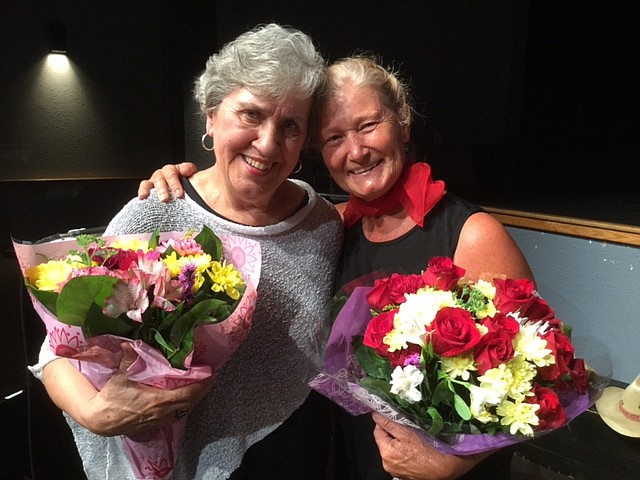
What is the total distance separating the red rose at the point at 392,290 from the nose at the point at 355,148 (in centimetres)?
45

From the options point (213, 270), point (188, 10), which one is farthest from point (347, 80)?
point (188, 10)

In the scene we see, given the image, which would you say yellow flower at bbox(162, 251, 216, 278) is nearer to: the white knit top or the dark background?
the white knit top

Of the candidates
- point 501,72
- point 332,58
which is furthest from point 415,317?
point 501,72

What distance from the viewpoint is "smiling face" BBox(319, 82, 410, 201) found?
1.39 meters

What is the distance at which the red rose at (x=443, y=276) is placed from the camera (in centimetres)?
101

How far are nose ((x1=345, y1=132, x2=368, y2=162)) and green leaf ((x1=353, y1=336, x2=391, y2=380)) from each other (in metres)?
0.54

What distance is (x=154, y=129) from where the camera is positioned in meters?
4.03

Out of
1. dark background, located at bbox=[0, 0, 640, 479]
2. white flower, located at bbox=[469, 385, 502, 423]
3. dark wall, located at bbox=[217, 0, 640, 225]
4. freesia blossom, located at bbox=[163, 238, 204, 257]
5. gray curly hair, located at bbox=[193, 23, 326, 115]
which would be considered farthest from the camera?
dark wall, located at bbox=[217, 0, 640, 225]

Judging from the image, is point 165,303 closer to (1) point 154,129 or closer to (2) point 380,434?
(2) point 380,434

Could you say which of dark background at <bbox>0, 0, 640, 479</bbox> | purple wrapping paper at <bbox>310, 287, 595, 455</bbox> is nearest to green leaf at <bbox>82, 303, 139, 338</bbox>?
purple wrapping paper at <bbox>310, 287, 595, 455</bbox>

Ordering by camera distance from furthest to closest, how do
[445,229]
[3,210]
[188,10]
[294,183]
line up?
[188,10] < [3,210] < [294,183] < [445,229]

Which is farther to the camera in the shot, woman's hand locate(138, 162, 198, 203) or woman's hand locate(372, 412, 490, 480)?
woman's hand locate(138, 162, 198, 203)

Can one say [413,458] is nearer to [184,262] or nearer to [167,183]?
[184,262]

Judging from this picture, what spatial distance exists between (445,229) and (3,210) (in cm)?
291
